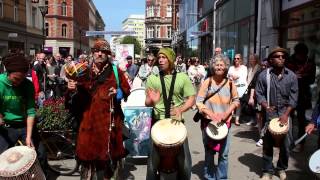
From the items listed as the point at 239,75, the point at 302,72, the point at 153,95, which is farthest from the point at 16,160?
the point at 239,75

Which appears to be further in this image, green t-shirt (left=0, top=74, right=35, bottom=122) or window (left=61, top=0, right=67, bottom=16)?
window (left=61, top=0, right=67, bottom=16)

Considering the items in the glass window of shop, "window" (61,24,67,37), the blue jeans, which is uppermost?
"window" (61,24,67,37)

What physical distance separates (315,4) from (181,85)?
8.37 meters

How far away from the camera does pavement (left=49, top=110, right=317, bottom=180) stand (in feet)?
23.2

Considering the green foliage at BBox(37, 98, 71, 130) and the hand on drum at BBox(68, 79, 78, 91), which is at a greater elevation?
the hand on drum at BBox(68, 79, 78, 91)

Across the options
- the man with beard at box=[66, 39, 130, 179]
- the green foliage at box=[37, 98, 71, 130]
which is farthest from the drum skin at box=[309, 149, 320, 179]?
the green foliage at box=[37, 98, 71, 130]

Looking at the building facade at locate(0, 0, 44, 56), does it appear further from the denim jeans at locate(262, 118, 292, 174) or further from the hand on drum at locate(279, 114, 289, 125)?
the hand on drum at locate(279, 114, 289, 125)

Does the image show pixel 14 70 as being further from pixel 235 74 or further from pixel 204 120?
pixel 235 74

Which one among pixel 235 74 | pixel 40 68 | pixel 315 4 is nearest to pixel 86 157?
pixel 235 74

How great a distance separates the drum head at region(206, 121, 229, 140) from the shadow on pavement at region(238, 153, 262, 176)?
1.49 metres

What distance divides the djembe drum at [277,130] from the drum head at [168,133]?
1647 mm

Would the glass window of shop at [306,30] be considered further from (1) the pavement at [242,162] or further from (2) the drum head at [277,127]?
(2) the drum head at [277,127]

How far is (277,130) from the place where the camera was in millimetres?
6430

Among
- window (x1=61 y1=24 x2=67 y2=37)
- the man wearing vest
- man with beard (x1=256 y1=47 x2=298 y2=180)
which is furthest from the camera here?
window (x1=61 y1=24 x2=67 y2=37)
